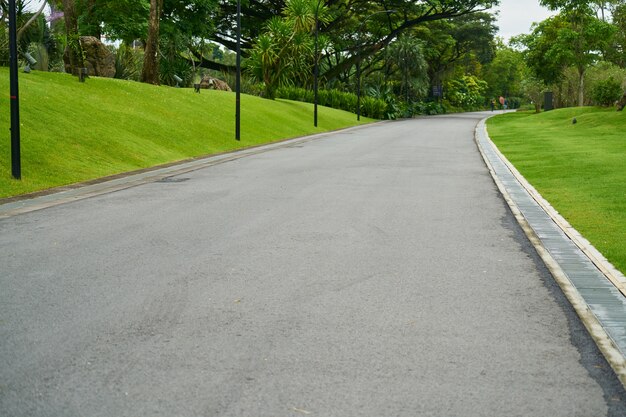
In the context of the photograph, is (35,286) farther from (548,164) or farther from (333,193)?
(548,164)

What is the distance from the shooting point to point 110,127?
913 inches

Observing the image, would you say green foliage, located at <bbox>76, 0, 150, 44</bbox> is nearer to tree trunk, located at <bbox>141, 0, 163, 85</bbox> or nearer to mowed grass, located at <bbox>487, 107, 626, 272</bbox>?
tree trunk, located at <bbox>141, 0, 163, 85</bbox>

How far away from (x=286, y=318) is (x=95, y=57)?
113ft

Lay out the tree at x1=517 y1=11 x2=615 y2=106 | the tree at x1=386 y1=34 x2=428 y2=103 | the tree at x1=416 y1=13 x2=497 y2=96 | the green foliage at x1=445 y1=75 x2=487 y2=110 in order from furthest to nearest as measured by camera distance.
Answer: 1. the green foliage at x1=445 y1=75 x2=487 y2=110
2. the tree at x1=416 y1=13 x2=497 y2=96
3. the tree at x1=386 y1=34 x2=428 y2=103
4. the tree at x1=517 y1=11 x2=615 y2=106

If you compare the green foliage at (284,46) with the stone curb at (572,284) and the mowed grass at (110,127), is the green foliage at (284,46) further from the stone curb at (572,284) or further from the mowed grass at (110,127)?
the stone curb at (572,284)

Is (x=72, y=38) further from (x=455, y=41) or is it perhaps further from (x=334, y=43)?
(x=455, y=41)

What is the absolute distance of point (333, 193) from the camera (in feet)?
45.2

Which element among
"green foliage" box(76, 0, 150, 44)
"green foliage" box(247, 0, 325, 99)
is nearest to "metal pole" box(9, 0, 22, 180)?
"green foliage" box(76, 0, 150, 44)

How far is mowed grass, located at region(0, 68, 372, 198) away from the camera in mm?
16812

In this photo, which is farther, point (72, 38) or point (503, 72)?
point (503, 72)

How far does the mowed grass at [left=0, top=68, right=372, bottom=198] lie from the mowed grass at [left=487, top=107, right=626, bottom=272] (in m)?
9.42

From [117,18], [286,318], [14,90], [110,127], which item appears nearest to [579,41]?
[117,18]

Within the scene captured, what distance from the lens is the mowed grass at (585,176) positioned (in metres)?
9.62

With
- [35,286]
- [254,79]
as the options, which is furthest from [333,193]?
[254,79]
